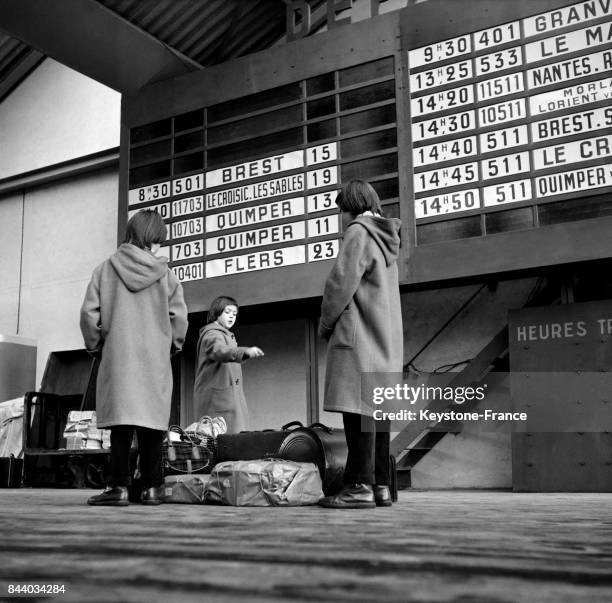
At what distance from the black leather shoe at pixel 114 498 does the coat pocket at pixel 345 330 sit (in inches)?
42.7

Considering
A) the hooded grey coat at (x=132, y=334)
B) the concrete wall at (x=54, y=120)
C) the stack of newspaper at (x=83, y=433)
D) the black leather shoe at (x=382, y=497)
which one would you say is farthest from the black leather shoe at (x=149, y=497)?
the concrete wall at (x=54, y=120)

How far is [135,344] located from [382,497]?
1236mm

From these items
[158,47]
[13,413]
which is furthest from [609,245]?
[13,413]

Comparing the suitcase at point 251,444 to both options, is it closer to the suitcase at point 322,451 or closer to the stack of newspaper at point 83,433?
the suitcase at point 322,451

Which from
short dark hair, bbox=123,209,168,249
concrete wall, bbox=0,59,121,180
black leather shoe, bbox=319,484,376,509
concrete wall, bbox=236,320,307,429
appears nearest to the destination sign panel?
concrete wall, bbox=236,320,307,429

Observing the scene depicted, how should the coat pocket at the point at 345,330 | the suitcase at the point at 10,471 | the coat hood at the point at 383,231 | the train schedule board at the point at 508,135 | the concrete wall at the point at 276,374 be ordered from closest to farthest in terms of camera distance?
the coat pocket at the point at 345,330
the coat hood at the point at 383,231
the train schedule board at the point at 508,135
the suitcase at the point at 10,471
the concrete wall at the point at 276,374

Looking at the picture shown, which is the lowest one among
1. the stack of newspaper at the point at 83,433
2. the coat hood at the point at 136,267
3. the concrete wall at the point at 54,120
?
the stack of newspaper at the point at 83,433

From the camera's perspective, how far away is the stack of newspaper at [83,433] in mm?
7316

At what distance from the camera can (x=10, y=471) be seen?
8.22 metres

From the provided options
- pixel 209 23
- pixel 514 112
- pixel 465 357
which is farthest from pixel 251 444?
pixel 209 23

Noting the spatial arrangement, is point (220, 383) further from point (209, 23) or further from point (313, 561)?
point (209, 23)

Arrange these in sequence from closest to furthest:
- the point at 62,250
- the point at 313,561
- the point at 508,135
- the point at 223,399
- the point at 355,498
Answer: the point at 313,561 < the point at 355,498 < the point at 223,399 < the point at 508,135 < the point at 62,250

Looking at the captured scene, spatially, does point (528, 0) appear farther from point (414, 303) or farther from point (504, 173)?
point (414, 303)

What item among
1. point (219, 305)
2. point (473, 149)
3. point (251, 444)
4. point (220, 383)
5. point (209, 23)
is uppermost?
point (209, 23)
